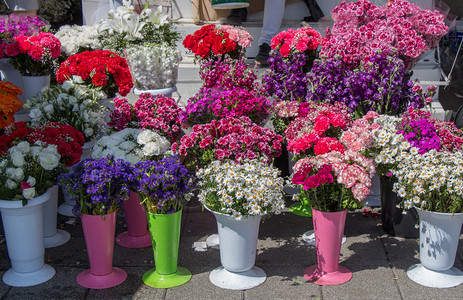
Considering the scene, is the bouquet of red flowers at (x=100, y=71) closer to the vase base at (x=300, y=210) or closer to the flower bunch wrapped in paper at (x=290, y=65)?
the flower bunch wrapped in paper at (x=290, y=65)

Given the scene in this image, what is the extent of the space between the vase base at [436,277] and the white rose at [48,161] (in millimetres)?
2518

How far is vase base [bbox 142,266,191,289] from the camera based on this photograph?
3576 mm

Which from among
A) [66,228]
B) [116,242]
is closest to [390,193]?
[116,242]

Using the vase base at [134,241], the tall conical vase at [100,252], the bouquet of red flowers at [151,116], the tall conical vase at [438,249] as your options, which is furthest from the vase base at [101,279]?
the tall conical vase at [438,249]

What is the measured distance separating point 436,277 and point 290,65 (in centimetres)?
221

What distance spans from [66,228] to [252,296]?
182 cm

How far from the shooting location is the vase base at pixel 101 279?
3.57 meters

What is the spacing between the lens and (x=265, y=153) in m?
3.88

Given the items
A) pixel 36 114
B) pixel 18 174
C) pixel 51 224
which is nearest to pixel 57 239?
pixel 51 224

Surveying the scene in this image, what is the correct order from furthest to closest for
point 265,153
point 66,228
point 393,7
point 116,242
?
point 393,7 < point 66,228 < point 116,242 < point 265,153

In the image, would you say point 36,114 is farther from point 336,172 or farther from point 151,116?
point 336,172

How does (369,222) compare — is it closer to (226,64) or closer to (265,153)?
(265,153)

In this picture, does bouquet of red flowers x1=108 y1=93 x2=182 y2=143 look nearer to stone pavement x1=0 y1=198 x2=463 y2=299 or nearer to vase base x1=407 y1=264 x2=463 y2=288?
stone pavement x1=0 y1=198 x2=463 y2=299

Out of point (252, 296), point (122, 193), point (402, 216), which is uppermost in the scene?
point (122, 193)
